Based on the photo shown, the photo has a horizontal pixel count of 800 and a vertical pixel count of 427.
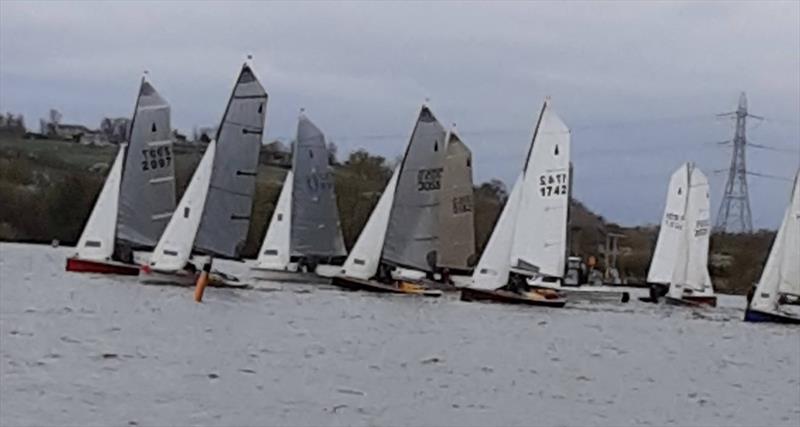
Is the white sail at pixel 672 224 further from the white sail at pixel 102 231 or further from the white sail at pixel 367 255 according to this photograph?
the white sail at pixel 102 231

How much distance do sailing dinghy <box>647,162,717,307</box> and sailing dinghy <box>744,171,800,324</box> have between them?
654 inches

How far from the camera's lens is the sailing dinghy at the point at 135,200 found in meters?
60.5

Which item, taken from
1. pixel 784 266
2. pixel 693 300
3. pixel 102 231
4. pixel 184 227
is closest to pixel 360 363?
pixel 184 227

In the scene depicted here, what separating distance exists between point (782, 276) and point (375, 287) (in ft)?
45.5

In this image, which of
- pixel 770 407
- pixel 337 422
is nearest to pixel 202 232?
pixel 770 407

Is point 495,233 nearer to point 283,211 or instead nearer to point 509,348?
point 283,211

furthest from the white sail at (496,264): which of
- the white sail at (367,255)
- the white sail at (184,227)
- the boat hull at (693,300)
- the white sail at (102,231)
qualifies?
the boat hull at (693,300)

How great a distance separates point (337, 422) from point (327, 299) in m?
33.1

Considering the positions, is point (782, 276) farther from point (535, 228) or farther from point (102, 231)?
point (102, 231)

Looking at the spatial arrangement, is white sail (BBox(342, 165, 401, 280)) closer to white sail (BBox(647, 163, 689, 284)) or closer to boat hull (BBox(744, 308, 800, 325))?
boat hull (BBox(744, 308, 800, 325))

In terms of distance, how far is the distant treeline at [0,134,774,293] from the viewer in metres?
109

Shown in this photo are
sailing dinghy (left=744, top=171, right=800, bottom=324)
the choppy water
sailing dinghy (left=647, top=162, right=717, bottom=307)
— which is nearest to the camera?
the choppy water

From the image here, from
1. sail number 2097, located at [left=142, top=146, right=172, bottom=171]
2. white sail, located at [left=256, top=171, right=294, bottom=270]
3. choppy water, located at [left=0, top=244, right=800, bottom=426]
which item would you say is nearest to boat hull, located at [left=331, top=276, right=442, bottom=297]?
white sail, located at [left=256, top=171, right=294, bottom=270]

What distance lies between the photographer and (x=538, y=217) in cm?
5869
